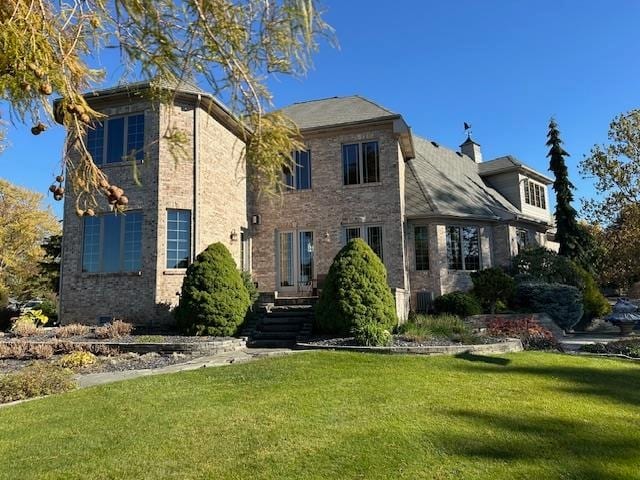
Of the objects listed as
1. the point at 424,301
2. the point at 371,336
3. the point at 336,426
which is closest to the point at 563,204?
the point at 424,301

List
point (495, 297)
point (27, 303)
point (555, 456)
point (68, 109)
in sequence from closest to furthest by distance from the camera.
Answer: point (68, 109)
point (555, 456)
point (495, 297)
point (27, 303)

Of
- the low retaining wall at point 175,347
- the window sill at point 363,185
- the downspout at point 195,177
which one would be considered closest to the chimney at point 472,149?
the window sill at point 363,185

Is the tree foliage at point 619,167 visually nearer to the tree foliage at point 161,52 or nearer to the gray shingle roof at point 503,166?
the gray shingle roof at point 503,166

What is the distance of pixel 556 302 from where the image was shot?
54.8 feet

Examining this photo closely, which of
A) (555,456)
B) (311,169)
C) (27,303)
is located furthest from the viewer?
(27,303)

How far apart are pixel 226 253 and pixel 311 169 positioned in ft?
19.9

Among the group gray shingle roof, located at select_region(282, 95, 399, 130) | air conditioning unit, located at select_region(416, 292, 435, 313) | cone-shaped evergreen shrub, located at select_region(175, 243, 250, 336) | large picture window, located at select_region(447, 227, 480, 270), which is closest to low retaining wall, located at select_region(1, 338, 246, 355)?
cone-shaped evergreen shrub, located at select_region(175, 243, 250, 336)

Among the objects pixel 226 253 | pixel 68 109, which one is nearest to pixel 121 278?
pixel 226 253

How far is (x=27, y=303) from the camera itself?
31531mm

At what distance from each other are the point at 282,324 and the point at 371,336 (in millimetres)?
3946

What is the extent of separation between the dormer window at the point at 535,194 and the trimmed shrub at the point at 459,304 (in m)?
11.9

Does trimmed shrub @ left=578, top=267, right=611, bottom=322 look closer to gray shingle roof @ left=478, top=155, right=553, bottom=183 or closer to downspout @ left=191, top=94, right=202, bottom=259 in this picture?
gray shingle roof @ left=478, top=155, right=553, bottom=183

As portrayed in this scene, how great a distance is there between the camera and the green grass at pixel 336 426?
4.14 m

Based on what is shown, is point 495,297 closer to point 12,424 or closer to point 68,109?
point 12,424
